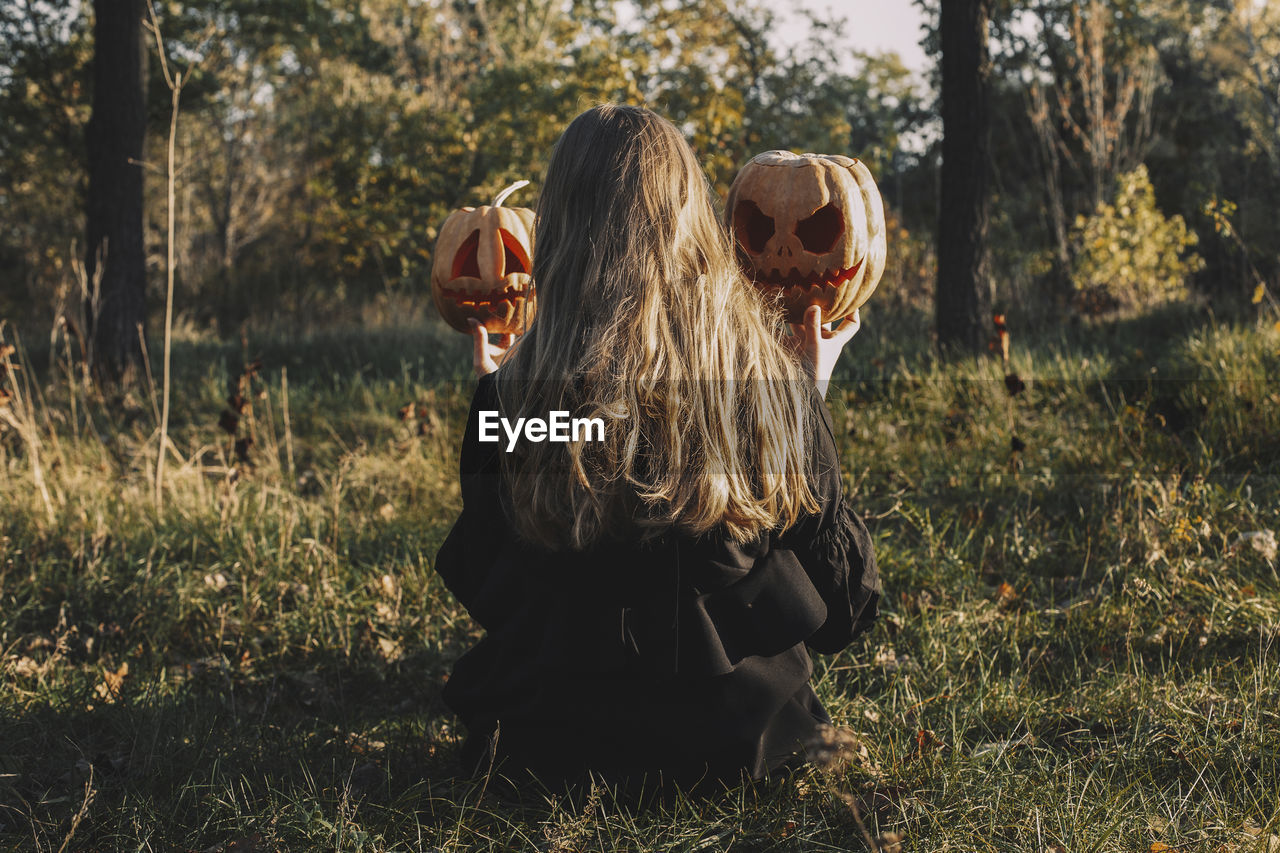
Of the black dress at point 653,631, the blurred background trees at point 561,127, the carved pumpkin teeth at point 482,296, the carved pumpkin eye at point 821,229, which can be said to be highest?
the blurred background trees at point 561,127

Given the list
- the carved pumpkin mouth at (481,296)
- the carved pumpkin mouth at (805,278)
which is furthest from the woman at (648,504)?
the carved pumpkin mouth at (481,296)

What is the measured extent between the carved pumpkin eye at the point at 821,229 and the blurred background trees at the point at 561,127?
213 inches

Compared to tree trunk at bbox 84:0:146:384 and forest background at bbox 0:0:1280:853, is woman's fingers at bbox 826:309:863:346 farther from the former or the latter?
tree trunk at bbox 84:0:146:384

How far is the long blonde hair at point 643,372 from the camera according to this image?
200 centimetres

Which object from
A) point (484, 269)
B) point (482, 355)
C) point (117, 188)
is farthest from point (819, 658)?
point (117, 188)

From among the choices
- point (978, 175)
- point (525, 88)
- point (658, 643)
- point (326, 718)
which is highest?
point (525, 88)

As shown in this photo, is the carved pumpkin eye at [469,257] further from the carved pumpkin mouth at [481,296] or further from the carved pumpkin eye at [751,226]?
the carved pumpkin eye at [751,226]

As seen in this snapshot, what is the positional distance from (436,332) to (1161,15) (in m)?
14.8

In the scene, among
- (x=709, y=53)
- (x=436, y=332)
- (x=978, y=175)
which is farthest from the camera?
(x=709, y=53)

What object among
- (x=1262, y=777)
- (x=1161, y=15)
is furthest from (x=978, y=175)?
(x=1161, y=15)

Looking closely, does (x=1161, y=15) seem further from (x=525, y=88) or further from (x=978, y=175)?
(x=978, y=175)

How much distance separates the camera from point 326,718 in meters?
3.16

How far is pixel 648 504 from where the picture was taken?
2.02 metres

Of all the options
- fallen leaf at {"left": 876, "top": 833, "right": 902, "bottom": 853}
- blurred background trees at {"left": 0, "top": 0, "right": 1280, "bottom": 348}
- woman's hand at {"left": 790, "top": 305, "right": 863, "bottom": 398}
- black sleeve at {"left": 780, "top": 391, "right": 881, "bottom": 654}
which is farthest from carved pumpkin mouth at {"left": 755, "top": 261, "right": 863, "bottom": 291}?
blurred background trees at {"left": 0, "top": 0, "right": 1280, "bottom": 348}
